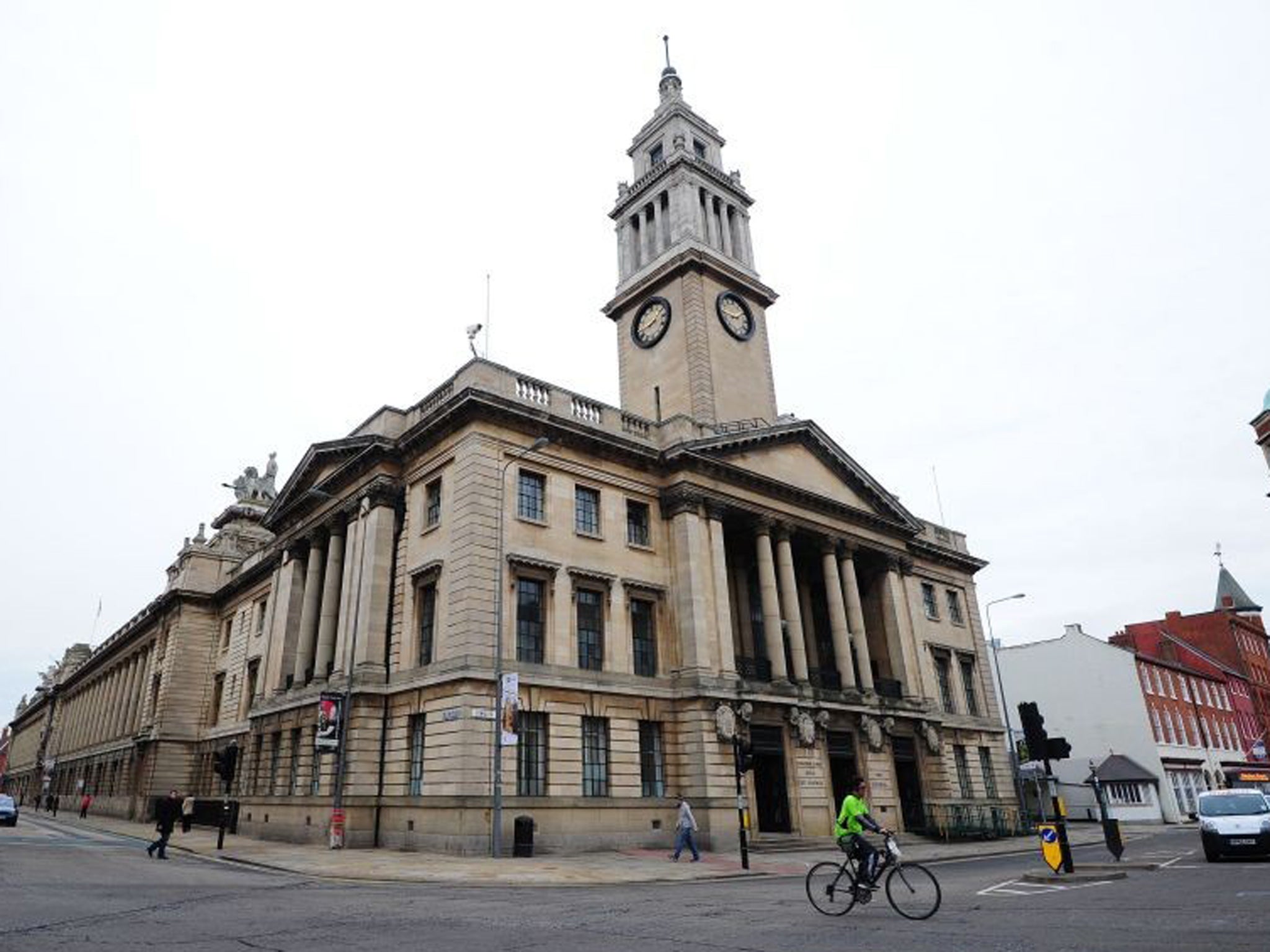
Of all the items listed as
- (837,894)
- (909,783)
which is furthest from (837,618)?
(837,894)

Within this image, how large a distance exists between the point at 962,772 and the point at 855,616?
11912mm

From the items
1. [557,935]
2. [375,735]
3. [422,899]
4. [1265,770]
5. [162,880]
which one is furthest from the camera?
[1265,770]

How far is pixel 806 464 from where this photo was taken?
3856 centimetres

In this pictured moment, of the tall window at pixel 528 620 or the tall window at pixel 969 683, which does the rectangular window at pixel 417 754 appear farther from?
the tall window at pixel 969 683

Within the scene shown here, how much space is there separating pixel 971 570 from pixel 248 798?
39262 mm

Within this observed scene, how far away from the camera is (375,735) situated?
1112 inches

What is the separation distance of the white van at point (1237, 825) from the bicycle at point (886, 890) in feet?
40.3

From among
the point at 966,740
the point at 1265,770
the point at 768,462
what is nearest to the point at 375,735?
the point at 768,462

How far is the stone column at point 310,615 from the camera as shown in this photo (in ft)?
113

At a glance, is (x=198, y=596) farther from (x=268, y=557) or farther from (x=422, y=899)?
(x=422, y=899)

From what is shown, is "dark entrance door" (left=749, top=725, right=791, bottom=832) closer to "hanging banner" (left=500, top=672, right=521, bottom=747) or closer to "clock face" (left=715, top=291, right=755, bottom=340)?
"hanging banner" (left=500, top=672, right=521, bottom=747)

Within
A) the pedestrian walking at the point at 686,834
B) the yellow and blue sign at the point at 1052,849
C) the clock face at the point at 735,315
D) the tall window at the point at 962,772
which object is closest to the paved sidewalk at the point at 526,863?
the pedestrian walking at the point at 686,834

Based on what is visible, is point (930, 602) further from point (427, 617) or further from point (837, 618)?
point (427, 617)

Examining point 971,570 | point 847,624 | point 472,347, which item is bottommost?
point 847,624
